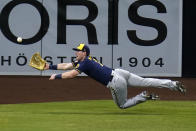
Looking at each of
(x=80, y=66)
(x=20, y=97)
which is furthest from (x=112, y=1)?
(x=80, y=66)

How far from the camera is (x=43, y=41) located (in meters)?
20.7

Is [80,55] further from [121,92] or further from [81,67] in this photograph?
[121,92]

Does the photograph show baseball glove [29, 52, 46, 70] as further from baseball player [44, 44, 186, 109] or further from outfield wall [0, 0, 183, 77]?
outfield wall [0, 0, 183, 77]

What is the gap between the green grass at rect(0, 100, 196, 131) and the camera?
11055 millimetres

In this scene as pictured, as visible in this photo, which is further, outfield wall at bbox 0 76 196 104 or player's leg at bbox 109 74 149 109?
outfield wall at bbox 0 76 196 104

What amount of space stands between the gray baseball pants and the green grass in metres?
0.23

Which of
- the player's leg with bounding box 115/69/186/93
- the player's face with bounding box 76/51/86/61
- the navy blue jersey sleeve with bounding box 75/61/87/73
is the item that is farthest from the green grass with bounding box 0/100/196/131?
the player's face with bounding box 76/51/86/61

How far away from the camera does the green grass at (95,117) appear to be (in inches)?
435

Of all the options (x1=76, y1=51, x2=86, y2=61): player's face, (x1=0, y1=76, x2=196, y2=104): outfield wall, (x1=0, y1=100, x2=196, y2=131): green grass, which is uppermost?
(x1=76, y1=51, x2=86, y2=61): player's face

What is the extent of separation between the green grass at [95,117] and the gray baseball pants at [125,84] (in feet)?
0.76

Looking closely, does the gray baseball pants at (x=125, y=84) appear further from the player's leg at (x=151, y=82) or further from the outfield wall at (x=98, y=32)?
the outfield wall at (x=98, y=32)

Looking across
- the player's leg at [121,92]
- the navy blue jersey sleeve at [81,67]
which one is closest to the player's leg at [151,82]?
the player's leg at [121,92]

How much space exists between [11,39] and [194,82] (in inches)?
204

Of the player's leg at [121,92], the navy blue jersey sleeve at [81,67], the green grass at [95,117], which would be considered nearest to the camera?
the green grass at [95,117]
